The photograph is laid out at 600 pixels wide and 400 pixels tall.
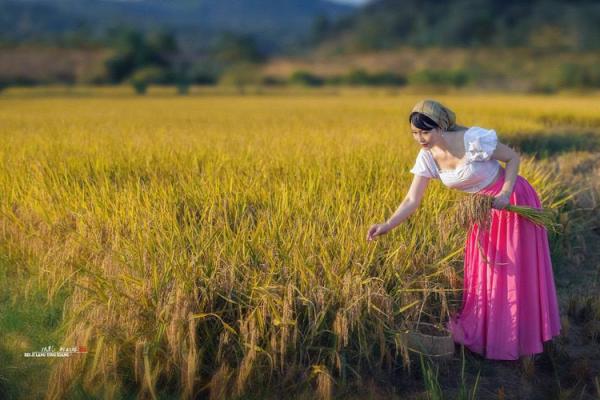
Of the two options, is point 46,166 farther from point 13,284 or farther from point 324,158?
point 324,158

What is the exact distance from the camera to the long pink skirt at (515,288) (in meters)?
2.39

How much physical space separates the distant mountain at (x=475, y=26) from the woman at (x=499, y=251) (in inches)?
2193

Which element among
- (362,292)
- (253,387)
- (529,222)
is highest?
(529,222)

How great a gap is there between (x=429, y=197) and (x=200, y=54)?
186ft

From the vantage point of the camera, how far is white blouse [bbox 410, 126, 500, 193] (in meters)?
2.29

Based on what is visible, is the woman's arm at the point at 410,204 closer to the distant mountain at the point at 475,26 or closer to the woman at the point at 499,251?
the woman at the point at 499,251

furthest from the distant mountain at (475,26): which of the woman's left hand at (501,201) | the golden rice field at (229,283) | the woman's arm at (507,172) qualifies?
the woman's left hand at (501,201)

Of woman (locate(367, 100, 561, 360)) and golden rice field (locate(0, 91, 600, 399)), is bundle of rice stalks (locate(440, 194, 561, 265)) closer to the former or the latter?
woman (locate(367, 100, 561, 360))

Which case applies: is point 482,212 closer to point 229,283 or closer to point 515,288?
point 515,288

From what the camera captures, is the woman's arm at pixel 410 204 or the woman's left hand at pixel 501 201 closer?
the woman's left hand at pixel 501 201

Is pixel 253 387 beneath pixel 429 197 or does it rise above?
beneath

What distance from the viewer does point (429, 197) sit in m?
3.21

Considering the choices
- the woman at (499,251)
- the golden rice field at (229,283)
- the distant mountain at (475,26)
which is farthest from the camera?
the distant mountain at (475,26)

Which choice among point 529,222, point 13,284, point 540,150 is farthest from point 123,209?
point 540,150
